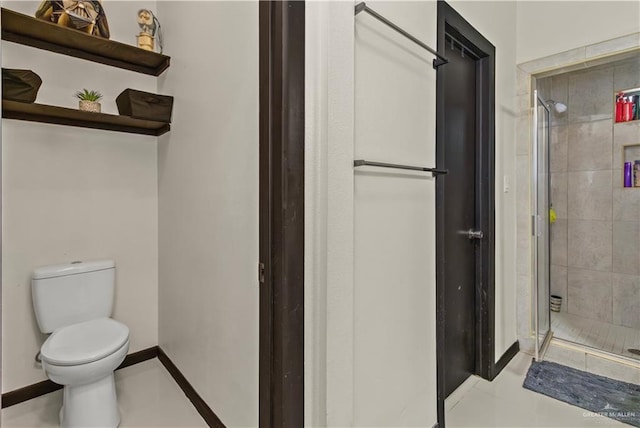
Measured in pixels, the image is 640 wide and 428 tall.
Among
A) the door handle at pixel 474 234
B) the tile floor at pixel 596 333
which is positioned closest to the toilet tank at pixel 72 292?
the door handle at pixel 474 234

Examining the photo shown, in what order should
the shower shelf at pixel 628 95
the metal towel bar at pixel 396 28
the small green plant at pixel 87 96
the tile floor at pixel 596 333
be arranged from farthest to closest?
the shower shelf at pixel 628 95 < the tile floor at pixel 596 333 < the small green plant at pixel 87 96 < the metal towel bar at pixel 396 28

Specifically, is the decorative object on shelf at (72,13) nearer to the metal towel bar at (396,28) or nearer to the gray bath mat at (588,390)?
the metal towel bar at (396,28)

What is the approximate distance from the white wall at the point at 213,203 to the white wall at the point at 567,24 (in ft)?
6.96

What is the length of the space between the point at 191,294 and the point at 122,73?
1566 mm

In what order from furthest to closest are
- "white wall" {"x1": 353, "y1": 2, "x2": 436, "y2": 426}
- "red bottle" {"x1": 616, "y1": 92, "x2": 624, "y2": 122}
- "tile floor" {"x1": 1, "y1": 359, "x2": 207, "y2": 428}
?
"red bottle" {"x1": 616, "y1": 92, "x2": 624, "y2": 122}
"tile floor" {"x1": 1, "y1": 359, "x2": 207, "y2": 428}
"white wall" {"x1": 353, "y1": 2, "x2": 436, "y2": 426}

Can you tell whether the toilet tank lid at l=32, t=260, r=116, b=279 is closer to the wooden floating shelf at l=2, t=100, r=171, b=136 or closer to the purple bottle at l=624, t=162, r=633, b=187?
the wooden floating shelf at l=2, t=100, r=171, b=136

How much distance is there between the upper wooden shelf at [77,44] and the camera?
6.04 feet

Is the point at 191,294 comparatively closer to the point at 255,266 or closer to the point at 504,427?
the point at 255,266

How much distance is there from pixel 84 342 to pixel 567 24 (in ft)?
11.5

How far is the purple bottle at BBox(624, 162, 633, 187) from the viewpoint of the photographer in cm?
273

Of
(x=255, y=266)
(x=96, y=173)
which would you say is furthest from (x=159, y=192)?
(x=255, y=266)

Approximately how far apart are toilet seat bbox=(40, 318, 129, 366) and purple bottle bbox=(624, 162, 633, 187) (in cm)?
377

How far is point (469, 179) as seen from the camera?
218cm

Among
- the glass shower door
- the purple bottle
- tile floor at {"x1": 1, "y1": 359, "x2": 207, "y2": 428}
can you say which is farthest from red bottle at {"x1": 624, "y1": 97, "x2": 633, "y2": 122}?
tile floor at {"x1": 1, "y1": 359, "x2": 207, "y2": 428}
